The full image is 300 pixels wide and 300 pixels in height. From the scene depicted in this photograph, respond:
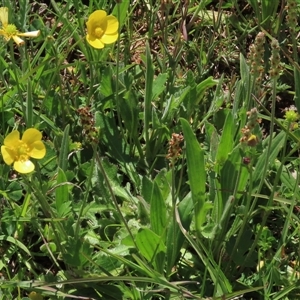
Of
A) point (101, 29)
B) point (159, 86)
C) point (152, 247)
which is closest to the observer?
point (152, 247)

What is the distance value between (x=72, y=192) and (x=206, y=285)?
0.62 meters

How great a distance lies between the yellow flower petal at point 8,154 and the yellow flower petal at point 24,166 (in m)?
0.02

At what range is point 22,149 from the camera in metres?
1.66

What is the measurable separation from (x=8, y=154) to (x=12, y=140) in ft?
0.15

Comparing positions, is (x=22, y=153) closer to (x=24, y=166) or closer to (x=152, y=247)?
A: (x=24, y=166)

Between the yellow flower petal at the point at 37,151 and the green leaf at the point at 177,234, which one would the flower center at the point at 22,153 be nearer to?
the yellow flower petal at the point at 37,151

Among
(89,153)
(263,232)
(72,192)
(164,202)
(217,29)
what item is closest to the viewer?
(164,202)

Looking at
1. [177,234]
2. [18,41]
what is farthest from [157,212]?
[18,41]

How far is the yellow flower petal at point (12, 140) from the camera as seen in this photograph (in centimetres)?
167

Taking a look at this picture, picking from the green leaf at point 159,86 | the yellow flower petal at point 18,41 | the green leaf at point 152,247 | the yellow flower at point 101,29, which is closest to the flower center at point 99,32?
the yellow flower at point 101,29

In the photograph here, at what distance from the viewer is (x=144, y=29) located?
9.70 feet

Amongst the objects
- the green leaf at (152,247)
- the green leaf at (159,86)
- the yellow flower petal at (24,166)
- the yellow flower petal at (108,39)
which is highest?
the yellow flower petal at (108,39)

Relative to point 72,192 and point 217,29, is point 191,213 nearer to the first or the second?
point 72,192

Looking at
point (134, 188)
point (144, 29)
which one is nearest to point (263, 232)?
point (134, 188)
